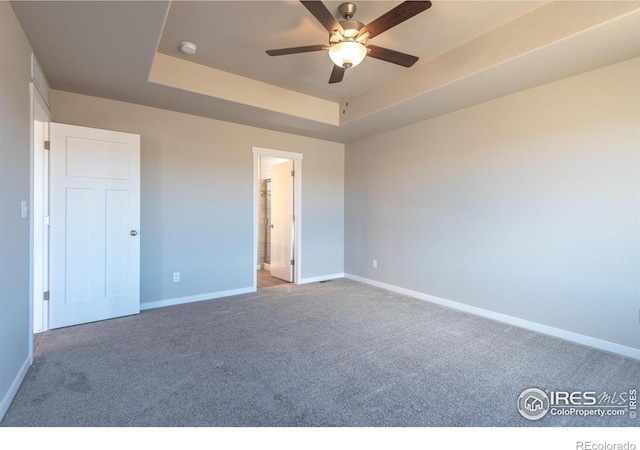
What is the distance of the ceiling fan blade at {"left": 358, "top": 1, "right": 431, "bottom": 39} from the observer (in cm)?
182

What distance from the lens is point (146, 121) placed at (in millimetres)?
3688

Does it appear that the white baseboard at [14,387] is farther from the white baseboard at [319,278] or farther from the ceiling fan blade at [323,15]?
the white baseboard at [319,278]

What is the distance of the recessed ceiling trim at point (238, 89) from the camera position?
3.08 m

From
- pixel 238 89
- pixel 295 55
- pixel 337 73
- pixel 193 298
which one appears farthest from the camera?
pixel 193 298

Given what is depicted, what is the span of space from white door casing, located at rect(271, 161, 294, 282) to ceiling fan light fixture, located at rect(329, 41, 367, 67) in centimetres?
286

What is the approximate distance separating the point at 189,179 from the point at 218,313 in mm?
1779

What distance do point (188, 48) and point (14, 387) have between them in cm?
298

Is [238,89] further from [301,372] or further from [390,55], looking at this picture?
[301,372]

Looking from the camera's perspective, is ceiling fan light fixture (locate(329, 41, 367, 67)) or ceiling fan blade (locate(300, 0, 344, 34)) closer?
ceiling fan blade (locate(300, 0, 344, 34))

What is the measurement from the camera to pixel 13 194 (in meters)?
1.97

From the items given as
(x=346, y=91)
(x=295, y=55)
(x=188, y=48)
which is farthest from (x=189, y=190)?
(x=346, y=91)

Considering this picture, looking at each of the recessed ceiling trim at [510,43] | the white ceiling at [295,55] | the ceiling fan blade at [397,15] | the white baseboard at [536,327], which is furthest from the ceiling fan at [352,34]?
the white baseboard at [536,327]

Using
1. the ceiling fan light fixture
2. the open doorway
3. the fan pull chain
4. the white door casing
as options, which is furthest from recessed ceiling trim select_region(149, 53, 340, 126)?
the ceiling fan light fixture

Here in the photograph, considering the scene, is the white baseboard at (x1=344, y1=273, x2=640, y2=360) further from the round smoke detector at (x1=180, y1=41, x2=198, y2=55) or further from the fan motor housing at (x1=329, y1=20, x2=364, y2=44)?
the round smoke detector at (x1=180, y1=41, x2=198, y2=55)
